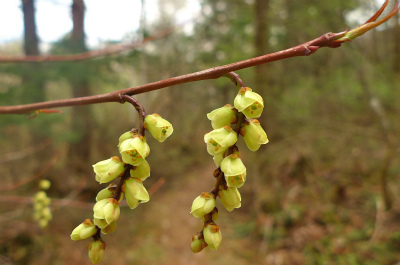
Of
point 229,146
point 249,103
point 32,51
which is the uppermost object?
point 249,103

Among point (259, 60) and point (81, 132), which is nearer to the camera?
point (259, 60)

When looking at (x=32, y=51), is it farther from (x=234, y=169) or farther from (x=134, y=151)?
(x=234, y=169)

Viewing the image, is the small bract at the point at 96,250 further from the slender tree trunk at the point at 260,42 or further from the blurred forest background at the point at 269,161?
the slender tree trunk at the point at 260,42

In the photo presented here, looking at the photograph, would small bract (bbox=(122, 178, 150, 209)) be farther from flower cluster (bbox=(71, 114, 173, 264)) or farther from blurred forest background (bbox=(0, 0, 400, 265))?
blurred forest background (bbox=(0, 0, 400, 265))

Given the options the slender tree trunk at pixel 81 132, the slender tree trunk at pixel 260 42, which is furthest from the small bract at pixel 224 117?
the slender tree trunk at pixel 81 132

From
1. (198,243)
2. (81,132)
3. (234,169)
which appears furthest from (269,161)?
(234,169)

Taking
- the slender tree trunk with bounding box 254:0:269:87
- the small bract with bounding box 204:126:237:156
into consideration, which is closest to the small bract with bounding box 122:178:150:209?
the small bract with bounding box 204:126:237:156
